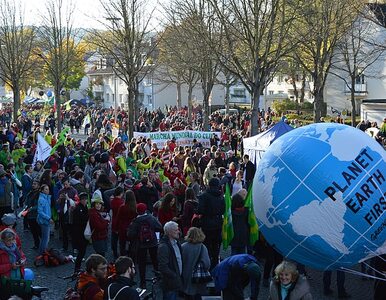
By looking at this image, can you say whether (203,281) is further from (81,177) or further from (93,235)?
(81,177)

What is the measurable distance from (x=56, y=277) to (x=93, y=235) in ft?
3.83

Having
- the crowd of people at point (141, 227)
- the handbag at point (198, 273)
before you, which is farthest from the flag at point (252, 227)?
the handbag at point (198, 273)

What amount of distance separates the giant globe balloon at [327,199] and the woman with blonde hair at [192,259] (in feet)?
3.57

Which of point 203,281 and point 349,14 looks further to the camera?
point 349,14

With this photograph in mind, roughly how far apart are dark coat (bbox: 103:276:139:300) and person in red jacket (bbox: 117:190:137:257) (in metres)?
4.46

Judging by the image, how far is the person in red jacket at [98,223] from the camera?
11750 millimetres

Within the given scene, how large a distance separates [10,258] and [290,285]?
4.13 meters

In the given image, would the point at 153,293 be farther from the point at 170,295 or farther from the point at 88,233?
the point at 88,233

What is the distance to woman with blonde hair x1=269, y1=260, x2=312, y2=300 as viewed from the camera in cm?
746

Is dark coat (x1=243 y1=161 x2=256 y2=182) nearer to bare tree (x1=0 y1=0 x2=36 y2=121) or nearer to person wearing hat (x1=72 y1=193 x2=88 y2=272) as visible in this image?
person wearing hat (x1=72 y1=193 x2=88 y2=272)

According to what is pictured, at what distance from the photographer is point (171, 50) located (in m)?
41.2

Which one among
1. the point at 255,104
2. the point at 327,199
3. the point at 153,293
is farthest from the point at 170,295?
the point at 255,104

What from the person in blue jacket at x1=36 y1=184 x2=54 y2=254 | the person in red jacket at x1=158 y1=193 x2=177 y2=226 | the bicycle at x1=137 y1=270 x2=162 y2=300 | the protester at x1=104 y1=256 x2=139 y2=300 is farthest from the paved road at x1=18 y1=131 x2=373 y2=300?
the protester at x1=104 y1=256 x2=139 y2=300

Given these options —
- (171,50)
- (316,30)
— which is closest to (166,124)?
(171,50)
